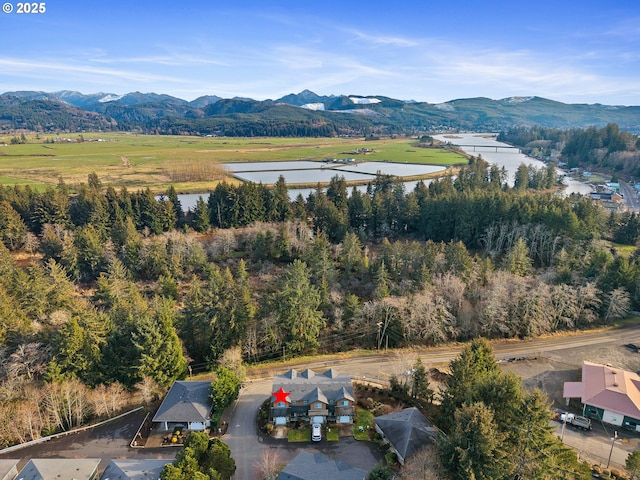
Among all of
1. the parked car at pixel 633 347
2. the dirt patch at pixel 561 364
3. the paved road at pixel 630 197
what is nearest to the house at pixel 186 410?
the dirt patch at pixel 561 364

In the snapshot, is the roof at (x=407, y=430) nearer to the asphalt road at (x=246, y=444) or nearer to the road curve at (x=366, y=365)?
the asphalt road at (x=246, y=444)

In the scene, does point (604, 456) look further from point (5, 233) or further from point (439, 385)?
point (5, 233)

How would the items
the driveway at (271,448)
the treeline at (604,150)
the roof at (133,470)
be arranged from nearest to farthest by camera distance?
1. the roof at (133,470)
2. the driveway at (271,448)
3. the treeline at (604,150)

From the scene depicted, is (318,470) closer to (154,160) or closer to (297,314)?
(297,314)

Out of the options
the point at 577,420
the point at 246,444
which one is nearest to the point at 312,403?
the point at 246,444

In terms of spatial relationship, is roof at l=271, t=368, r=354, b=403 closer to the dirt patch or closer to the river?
the dirt patch

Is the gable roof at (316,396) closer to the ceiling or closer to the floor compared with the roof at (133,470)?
closer to the ceiling
